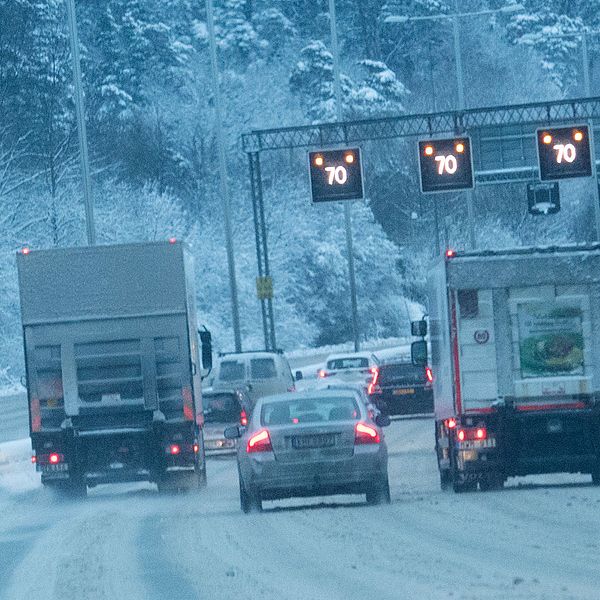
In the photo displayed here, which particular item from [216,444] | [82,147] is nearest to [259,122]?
[82,147]

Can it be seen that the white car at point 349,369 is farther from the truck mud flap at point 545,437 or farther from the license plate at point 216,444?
the truck mud flap at point 545,437

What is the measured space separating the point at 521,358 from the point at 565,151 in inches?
724

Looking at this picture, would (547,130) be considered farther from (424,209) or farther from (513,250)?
(424,209)

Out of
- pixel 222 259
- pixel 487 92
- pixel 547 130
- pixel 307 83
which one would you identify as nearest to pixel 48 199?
pixel 222 259

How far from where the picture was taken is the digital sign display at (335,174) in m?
40.5

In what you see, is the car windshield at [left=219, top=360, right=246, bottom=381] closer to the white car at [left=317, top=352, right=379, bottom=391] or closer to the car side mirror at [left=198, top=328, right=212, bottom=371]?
the car side mirror at [left=198, top=328, right=212, bottom=371]

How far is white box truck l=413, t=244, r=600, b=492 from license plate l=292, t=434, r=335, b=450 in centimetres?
244

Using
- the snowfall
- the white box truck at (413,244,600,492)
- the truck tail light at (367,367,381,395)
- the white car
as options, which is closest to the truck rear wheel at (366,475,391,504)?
the snowfall

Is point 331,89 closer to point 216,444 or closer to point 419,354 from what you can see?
point 216,444

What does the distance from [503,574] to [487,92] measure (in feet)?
301

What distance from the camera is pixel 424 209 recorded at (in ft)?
332

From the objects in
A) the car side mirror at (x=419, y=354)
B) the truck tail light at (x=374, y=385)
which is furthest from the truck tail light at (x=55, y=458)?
the truck tail light at (x=374, y=385)

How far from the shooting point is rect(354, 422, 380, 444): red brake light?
20.6 m

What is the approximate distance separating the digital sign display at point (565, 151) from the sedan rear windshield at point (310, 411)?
65.7 feet
